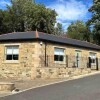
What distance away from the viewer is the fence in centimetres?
2856

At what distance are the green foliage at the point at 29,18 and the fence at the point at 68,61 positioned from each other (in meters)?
23.6

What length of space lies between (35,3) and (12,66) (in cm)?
3784

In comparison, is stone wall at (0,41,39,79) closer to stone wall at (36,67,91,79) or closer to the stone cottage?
the stone cottage

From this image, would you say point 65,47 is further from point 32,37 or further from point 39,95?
point 39,95

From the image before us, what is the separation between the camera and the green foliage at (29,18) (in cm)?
5734

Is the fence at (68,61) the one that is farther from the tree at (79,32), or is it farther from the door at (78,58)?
the tree at (79,32)

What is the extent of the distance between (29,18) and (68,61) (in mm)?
28998

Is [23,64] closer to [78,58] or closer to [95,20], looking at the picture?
[78,58]

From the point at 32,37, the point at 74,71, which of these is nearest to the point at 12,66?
the point at 32,37

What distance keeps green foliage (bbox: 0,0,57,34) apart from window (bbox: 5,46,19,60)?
92.3ft

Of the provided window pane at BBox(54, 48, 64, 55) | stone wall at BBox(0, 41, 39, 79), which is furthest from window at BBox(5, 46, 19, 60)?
window pane at BBox(54, 48, 64, 55)

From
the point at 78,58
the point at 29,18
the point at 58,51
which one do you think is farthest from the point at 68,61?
the point at 29,18

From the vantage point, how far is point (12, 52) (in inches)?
1137

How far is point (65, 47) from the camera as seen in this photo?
30828 millimetres
